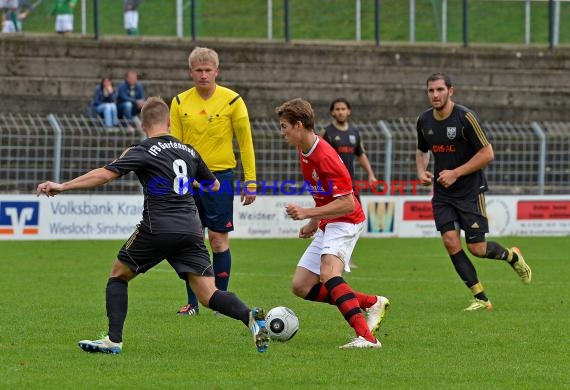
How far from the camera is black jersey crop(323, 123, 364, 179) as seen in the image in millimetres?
15883

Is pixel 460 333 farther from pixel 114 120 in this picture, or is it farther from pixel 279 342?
pixel 114 120

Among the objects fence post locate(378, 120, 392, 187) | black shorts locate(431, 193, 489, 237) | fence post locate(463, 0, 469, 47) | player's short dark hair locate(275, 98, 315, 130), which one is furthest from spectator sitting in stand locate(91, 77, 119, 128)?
player's short dark hair locate(275, 98, 315, 130)

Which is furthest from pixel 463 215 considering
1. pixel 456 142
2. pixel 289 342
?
pixel 289 342

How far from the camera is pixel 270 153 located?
2253 centimetres

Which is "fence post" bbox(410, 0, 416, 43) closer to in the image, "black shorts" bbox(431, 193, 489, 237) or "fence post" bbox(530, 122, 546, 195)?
"fence post" bbox(530, 122, 546, 195)

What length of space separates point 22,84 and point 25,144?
169 inches

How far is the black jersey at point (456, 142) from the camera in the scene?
37.0 ft

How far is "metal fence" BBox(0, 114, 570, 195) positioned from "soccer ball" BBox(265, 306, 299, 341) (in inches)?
490

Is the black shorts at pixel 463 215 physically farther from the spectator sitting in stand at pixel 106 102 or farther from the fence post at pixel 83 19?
the fence post at pixel 83 19

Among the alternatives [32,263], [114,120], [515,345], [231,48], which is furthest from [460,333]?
[231,48]

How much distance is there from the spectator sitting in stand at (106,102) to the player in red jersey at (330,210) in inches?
551

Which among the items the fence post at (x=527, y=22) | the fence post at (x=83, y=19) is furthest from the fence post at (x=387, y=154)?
the fence post at (x=527, y=22)

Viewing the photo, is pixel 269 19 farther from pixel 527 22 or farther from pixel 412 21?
pixel 527 22

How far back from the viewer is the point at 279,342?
349 inches
